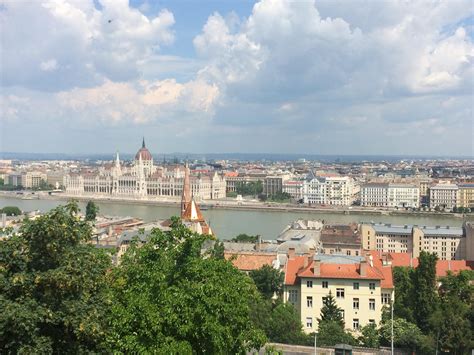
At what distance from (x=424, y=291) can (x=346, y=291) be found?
1.34 metres

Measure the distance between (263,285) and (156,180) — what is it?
4217 cm

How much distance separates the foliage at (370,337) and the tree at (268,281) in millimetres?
2060

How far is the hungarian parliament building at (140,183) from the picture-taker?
51.2m

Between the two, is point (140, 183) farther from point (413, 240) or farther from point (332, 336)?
point (332, 336)

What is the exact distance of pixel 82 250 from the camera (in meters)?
4.75

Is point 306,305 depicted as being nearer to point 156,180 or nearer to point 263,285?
point 263,285

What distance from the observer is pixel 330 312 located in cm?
927

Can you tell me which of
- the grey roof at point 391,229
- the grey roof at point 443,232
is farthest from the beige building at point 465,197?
the grey roof at point 391,229

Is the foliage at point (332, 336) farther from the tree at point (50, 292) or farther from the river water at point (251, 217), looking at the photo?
the river water at point (251, 217)

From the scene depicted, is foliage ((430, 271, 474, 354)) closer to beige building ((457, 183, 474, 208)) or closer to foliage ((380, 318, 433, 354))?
foliage ((380, 318, 433, 354))

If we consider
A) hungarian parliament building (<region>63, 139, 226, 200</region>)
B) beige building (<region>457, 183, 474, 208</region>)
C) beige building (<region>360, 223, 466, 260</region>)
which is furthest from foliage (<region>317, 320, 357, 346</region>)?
hungarian parliament building (<region>63, 139, 226, 200</region>)

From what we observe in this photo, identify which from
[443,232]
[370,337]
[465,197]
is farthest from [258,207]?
[370,337]

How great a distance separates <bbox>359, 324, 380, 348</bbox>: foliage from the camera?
850 centimetres

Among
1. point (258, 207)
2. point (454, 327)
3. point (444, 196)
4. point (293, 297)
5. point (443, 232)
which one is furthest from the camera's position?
point (444, 196)
